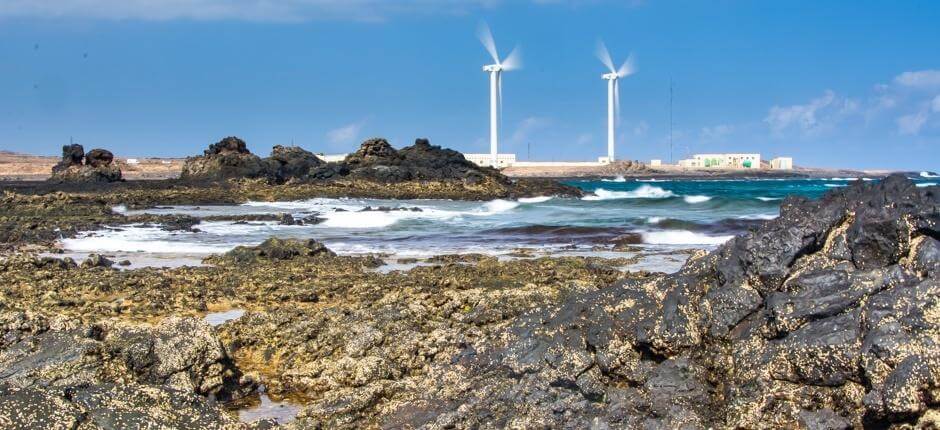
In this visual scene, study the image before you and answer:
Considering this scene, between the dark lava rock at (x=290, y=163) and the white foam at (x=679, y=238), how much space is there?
41090 millimetres

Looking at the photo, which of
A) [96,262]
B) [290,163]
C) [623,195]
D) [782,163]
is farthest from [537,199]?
[782,163]

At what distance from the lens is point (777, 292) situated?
20.4 feet

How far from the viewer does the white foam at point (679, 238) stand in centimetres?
2288

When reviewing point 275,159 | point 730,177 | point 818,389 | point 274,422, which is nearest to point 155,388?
point 274,422

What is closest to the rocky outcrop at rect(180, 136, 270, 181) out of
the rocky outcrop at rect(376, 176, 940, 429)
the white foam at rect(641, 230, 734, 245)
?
the white foam at rect(641, 230, 734, 245)

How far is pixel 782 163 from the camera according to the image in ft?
609

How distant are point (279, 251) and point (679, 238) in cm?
1172

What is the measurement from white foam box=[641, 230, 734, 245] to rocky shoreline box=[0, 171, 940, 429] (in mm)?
14353

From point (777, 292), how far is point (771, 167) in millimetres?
192228

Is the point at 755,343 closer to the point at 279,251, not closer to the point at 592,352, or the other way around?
the point at 592,352

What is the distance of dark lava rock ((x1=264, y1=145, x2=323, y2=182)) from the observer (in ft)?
208

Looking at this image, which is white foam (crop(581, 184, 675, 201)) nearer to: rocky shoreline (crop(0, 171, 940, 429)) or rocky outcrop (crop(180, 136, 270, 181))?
rocky outcrop (crop(180, 136, 270, 181))

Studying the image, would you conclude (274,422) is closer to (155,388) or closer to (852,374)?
(155,388)

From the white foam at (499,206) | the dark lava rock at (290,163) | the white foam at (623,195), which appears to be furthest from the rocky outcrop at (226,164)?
the white foam at (623,195)
